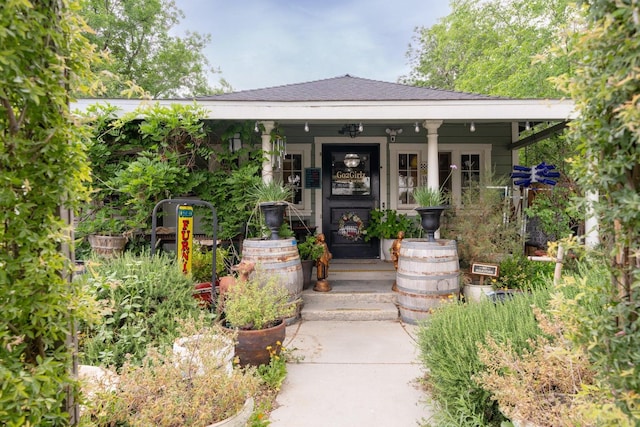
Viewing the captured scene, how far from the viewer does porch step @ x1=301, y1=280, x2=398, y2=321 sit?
4.13 m

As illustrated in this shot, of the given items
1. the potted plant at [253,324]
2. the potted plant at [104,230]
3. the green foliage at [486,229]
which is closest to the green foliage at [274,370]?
the potted plant at [253,324]

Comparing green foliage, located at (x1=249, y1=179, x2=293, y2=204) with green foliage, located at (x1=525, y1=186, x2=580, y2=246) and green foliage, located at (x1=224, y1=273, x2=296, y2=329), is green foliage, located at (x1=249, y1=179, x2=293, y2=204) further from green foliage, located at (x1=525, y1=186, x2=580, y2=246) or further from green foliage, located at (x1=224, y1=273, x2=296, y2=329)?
green foliage, located at (x1=525, y1=186, x2=580, y2=246)

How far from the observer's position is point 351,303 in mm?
4391

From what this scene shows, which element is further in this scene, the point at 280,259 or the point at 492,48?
the point at 492,48

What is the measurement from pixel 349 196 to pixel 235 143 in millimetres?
2405

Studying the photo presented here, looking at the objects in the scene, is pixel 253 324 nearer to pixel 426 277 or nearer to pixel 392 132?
pixel 426 277

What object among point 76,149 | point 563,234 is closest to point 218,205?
point 76,149

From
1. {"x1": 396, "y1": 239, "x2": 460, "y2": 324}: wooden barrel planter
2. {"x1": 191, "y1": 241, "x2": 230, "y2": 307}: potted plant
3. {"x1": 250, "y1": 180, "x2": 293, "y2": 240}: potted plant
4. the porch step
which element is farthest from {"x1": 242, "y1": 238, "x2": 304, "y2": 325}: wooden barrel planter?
{"x1": 396, "y1": 239, "x2": 460, "y2": 324}: wooden barrel planter

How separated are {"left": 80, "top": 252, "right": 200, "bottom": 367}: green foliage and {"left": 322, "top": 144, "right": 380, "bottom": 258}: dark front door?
3.69m

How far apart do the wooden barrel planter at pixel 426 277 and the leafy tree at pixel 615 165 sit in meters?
2.75

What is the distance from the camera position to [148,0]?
14352 mm

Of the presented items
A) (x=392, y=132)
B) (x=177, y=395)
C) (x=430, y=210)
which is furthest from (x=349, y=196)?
(x=177, y=395)

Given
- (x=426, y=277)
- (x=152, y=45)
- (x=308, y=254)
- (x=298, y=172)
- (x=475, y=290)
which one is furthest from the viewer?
(x=152, y=45)

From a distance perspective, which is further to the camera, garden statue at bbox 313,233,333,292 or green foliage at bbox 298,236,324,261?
green foliage at bbox 298,236,324,261
